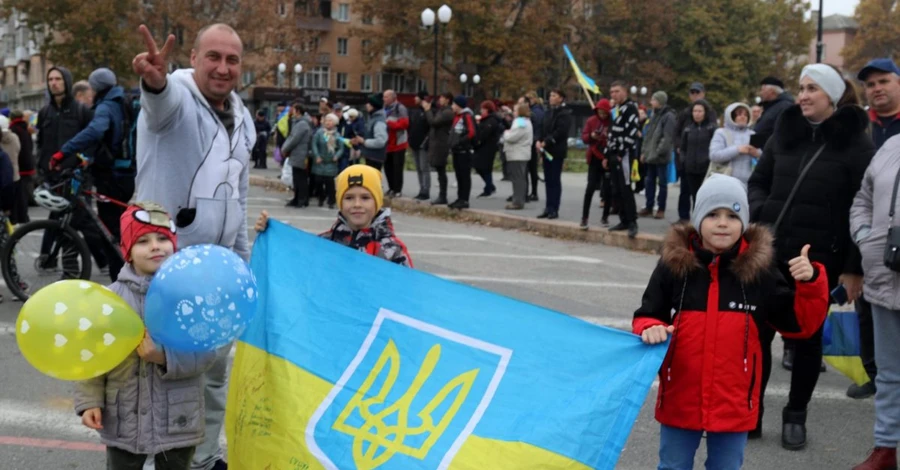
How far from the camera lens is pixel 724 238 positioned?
155 inches

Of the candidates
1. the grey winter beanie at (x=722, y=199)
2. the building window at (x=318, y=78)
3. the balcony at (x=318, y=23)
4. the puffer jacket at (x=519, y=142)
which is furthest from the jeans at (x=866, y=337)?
the building window at (x=318, y=78)

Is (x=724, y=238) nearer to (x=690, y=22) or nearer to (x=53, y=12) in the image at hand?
(x=53, y=12)

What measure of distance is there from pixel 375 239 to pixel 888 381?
263 centimetres

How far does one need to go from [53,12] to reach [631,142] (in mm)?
43641

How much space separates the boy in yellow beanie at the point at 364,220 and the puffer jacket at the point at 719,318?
1.31 m

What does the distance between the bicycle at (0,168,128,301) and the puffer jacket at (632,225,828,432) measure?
5.96m

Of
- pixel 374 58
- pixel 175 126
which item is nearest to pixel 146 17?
pixel 374 58

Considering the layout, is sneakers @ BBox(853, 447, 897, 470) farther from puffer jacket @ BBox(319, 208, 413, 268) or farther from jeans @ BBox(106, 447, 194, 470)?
jeans @ BBox(106, 447, 194, 470)

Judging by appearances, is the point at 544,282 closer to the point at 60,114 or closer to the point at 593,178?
the point at 593,178

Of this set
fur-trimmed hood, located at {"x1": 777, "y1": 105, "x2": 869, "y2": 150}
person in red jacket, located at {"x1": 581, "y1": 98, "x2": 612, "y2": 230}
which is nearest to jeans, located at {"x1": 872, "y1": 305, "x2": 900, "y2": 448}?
fur-trimmed hood, located at {"x1": 777, "y1": 105, "x2": 869, "y2": 150}

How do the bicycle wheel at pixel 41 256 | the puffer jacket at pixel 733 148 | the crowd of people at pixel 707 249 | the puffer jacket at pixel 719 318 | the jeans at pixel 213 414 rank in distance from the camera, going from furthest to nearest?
the puffer jacket at pixel 733 148, the bicycle wheel at pixel 41 256, the jeans at pixel 213 414, the puffer jacket at pixel 719 318, the crowd of people at pixel 707 249

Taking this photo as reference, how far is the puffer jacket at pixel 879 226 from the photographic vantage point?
4.89m

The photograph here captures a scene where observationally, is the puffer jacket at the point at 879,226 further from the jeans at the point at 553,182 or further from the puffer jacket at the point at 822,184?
the jeans at the point at 553,182

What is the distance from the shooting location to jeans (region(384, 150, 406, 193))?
18.5 m
